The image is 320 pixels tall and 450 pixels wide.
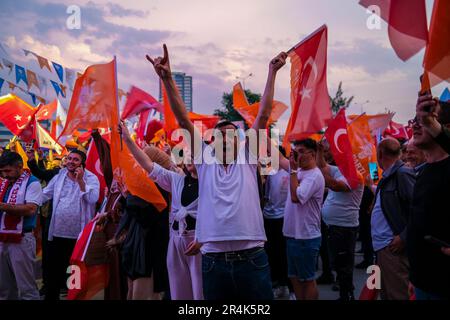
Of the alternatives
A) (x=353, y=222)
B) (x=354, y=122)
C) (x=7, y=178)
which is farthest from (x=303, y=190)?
(x=7, y=178)

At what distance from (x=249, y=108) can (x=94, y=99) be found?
321 centimetres

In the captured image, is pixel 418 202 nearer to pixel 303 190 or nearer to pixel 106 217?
pixel 303 190

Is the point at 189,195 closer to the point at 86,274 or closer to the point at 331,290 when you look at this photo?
the point at 86,274

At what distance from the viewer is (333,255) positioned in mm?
5629

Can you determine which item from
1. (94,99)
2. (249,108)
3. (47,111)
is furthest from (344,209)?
(47,111)

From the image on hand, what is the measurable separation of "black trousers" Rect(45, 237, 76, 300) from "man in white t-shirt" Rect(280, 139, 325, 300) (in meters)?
2.68

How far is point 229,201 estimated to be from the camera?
3119 mm

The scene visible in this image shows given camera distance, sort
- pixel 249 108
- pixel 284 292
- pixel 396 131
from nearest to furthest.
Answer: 1. pixel 284 292
2. pixel 249 108
3. pixel 396 131

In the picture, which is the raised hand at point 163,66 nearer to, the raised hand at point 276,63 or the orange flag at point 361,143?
the raised hand at point 276,63

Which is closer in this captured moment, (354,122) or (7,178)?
(7,178)

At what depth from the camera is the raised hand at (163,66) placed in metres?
3.28

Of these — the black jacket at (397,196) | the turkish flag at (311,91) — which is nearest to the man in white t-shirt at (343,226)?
the black jacket at (397,196)
